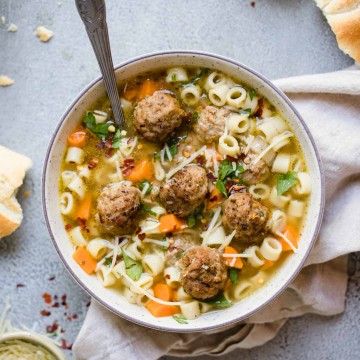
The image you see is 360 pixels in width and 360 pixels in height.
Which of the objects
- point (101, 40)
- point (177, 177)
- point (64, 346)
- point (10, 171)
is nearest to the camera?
point (101, 40)

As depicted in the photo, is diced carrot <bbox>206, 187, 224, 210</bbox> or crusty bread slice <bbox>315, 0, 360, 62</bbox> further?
crusty bread slice <bbox>315, 0, 360, 62</bbox>

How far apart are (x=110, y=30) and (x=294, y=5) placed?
165 centimetres

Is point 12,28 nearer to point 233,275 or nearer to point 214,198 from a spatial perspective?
point 214,198

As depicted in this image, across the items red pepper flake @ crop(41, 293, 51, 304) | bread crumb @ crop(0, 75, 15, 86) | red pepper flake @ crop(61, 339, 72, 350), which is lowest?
red pepper flake @ crop(61, 339, 72, 350)

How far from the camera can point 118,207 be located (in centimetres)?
473

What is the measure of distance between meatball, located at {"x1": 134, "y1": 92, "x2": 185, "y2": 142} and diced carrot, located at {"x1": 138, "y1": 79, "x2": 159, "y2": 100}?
0.21 meters

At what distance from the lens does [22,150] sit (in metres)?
5.53

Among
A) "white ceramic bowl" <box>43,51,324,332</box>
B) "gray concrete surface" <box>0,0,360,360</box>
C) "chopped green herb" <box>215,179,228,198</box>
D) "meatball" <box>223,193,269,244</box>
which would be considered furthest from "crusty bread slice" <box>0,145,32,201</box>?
"meatball" <box>223,193,269,244</box>

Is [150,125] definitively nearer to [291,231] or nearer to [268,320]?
[291,231]

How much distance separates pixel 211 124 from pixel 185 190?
58 centimetres

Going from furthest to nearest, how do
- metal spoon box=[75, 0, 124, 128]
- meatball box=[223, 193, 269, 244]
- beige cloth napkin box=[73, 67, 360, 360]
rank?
beige cloth napkin box=[73, 67, 360, 360], meatball box=[223, 193, 269, 244], metal spoon box=[75, 0, 124, 128]

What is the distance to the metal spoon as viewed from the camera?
13.6ft

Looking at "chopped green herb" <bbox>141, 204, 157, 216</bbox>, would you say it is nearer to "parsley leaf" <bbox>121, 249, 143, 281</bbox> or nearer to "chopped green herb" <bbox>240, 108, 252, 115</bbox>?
"parsley leaf" <bbox>121, 249, 143, 281</bbox>

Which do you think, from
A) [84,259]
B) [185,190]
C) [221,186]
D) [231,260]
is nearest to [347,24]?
[221,186]
